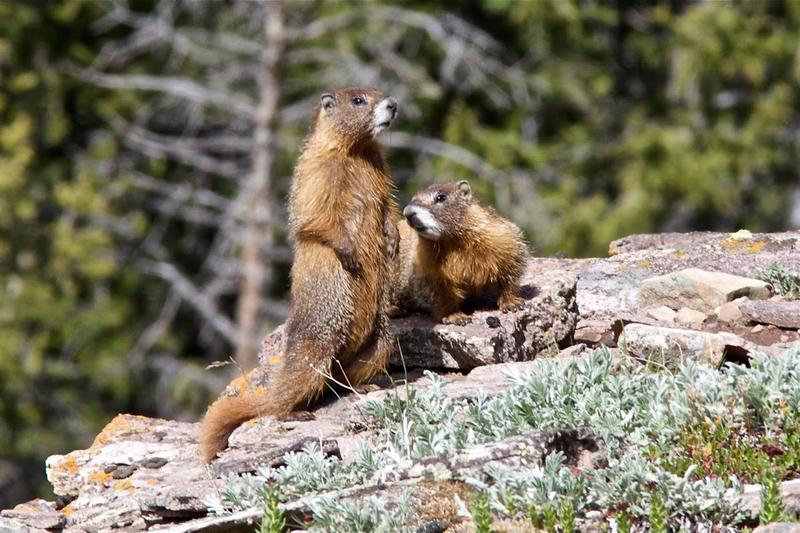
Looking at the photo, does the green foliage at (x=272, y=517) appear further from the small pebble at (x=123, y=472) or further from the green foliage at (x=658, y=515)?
the small pebble at (x=123, y=472)

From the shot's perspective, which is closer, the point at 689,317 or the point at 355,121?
the point at 689,317

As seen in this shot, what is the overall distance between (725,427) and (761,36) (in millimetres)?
20761

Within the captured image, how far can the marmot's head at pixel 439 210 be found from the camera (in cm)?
861

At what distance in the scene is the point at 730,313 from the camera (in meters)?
8.33

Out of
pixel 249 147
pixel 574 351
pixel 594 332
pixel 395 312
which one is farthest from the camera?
pixel 249 147

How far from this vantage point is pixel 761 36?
2575 centimetres

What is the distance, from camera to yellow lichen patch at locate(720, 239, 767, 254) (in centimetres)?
974

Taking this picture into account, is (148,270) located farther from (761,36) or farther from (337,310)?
(337,310)

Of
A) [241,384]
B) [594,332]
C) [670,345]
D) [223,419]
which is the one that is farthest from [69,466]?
[670,345]

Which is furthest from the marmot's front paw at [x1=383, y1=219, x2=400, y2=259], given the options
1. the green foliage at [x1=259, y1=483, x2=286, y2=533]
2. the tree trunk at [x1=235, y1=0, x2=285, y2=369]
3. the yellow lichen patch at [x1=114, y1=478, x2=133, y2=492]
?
the tree trunk at [x1=235, y1=0, x2=285, y2=369]

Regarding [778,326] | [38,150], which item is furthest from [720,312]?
[38,150]

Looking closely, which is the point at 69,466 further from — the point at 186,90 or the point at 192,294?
the point at 192,294

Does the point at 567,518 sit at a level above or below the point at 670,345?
below

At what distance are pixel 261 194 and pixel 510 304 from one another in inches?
519
